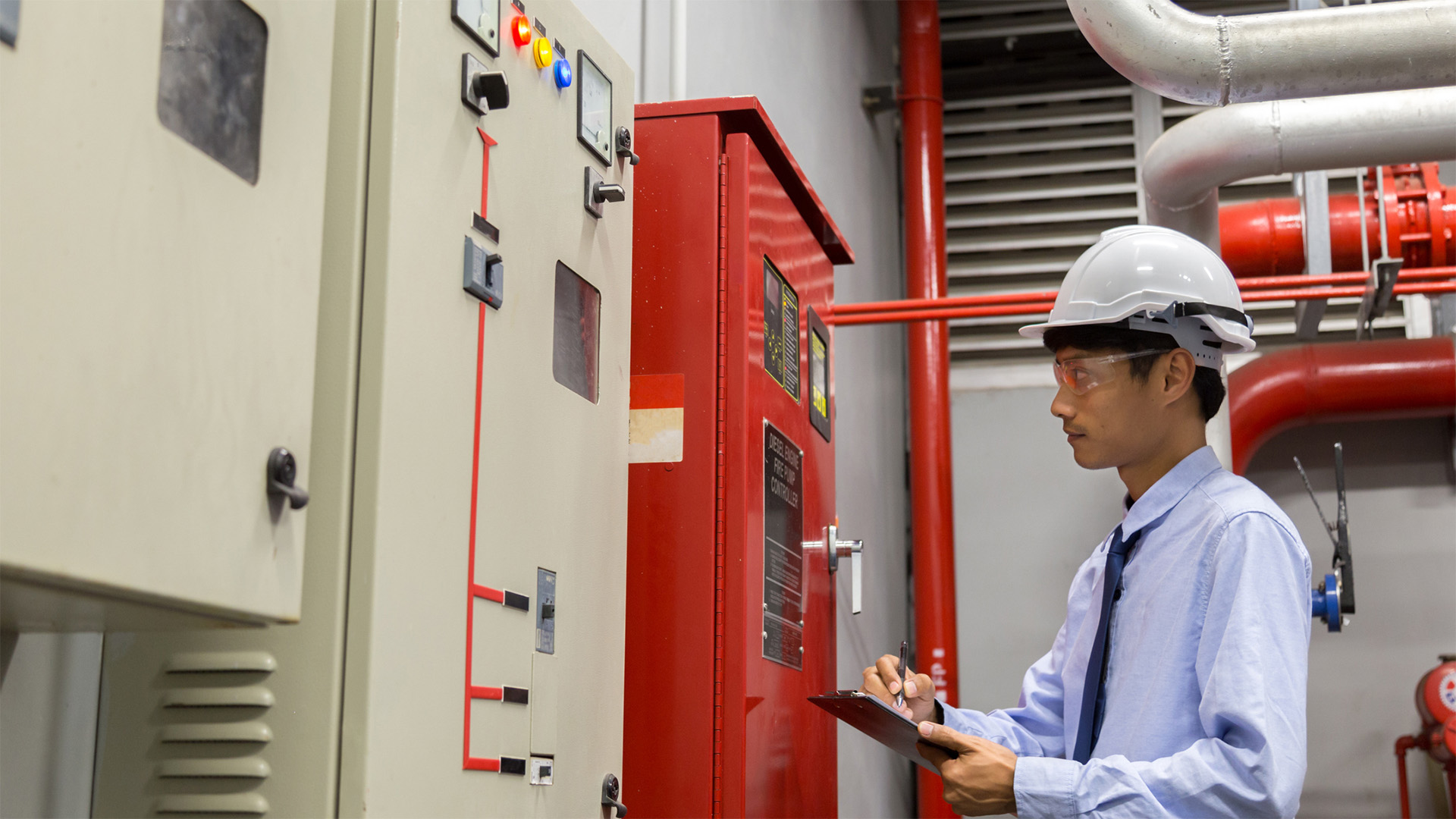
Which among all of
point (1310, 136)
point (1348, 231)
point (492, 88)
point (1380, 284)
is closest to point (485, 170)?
point (492, 88)

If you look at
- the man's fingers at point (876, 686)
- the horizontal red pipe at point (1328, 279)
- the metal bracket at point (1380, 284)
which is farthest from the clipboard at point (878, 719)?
the metal bracket at point (1380, 284)

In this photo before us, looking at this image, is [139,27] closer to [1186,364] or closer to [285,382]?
[285,382]

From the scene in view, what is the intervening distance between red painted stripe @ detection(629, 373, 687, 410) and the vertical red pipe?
8.75 ft

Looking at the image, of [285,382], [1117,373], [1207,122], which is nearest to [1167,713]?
[1117,373]

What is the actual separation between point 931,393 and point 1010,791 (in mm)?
3190

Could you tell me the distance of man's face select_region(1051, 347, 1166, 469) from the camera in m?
1.79

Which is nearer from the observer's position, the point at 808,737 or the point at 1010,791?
the point at 1010,791

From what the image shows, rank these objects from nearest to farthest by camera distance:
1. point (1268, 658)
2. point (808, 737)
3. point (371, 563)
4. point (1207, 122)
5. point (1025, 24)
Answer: point (371, 563) < point (1268, 658) < point (808, 737) < point (1207, 122) < point (1025, 24)

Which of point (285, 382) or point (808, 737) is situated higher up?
point (285, 382)

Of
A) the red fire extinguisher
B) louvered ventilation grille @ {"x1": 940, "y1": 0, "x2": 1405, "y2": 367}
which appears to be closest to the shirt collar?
the red fire extinguisher

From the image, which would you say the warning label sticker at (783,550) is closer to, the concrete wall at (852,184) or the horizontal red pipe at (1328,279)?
the concrete wall at (852,184)

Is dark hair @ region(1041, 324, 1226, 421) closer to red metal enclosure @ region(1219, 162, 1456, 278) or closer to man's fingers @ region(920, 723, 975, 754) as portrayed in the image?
man's fingers @ region(920, 723, 975, 754)

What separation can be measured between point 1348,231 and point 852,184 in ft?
5.43

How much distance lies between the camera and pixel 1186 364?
5.81 feet
